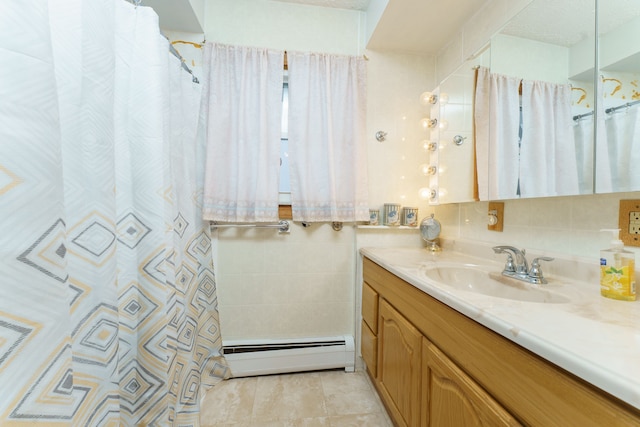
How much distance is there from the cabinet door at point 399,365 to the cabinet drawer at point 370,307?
2.3 inches

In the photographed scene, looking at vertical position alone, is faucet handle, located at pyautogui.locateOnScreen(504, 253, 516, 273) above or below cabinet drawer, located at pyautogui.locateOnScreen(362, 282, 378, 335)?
above

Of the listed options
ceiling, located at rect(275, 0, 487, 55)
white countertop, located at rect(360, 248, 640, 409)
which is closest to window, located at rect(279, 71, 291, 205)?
ceiling, located at rect(275, 0, 487, 55)

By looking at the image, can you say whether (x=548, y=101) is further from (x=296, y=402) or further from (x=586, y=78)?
(x=296, y=402)

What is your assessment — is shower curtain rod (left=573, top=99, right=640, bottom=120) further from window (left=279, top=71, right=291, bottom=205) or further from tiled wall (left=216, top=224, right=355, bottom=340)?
window (left=279, top=71, right=291, bottom=205)

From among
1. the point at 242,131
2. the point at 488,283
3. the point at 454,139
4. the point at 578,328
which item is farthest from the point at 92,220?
the point at 454,139

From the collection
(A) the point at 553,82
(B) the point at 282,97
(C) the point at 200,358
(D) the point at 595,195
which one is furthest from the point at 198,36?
(D) the point at 595,195

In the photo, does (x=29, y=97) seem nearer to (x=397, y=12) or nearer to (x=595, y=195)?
(x=595, y=195)

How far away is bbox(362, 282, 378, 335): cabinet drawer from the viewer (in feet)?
4.40

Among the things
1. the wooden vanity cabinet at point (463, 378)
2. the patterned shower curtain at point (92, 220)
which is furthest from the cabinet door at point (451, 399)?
the patterned shower curtain at point (92, 220)

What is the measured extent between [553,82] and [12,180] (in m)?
1.48

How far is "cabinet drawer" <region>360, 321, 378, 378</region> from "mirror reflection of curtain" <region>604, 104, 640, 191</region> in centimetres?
113

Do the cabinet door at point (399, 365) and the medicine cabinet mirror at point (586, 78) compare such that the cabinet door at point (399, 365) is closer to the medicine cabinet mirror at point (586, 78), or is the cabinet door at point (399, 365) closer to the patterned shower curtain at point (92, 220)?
the medicine cabinet mirror at point (586, 78)

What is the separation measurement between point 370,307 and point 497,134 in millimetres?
1073

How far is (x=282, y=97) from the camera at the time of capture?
1588 millimetres
